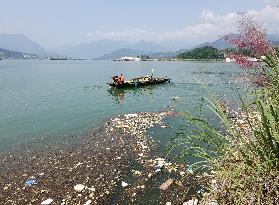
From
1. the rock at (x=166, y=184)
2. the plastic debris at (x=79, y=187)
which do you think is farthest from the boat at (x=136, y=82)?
the rock at (x=166, y=184)

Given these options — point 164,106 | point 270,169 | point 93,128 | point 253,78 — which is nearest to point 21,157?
point 93,128

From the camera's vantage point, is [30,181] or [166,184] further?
[30,181]

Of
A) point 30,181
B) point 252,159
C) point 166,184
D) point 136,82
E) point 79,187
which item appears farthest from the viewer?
point 136,82

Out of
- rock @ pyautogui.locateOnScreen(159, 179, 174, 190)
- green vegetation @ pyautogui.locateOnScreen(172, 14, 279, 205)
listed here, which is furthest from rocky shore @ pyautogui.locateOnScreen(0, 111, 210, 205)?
green vegetation @ pyautogui.locateOnScreen(172, 14, 279, 205)

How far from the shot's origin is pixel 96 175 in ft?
49.9

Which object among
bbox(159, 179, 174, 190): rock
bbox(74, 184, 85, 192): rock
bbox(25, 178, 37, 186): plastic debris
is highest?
bbox(159, 179, 174, 190): rock

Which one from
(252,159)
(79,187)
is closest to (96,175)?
(79,187)

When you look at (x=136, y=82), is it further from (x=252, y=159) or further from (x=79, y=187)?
(x=252, y=159)

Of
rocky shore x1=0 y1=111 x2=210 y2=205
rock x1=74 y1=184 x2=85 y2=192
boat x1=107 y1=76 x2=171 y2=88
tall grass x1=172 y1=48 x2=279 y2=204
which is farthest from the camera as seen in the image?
boat x1=107 y1=76 x2=171 y2=88

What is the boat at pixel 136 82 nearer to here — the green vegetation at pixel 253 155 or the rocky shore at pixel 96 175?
the rocky shore at pixel 96 175

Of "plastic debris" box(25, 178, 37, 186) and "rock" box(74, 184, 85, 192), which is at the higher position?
"rock" box(74, 184, 85, 192)

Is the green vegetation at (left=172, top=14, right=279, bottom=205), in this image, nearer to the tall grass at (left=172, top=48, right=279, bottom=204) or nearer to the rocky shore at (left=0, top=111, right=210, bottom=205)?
the tall grass at (left=172, top=48, right=279, bottom=204)

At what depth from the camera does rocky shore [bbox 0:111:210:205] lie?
13078 millimetres

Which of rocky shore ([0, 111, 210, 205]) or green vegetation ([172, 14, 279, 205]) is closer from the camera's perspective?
green vegetation ([172, 14, 279, 205])
